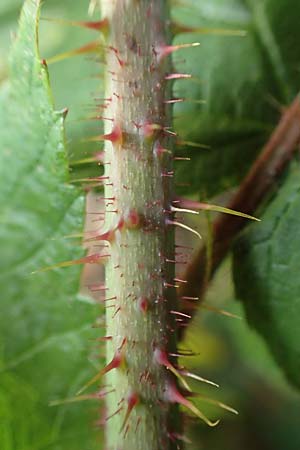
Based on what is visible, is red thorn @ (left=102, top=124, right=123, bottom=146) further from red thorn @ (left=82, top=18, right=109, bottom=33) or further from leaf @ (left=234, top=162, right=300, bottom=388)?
leaf @ (left=234, top=162, right=300, bottom=388)

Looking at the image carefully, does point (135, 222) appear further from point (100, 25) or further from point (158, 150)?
point (100, 25)

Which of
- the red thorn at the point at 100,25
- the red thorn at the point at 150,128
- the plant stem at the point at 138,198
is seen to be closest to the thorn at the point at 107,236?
the plant stem at the point at 138,198

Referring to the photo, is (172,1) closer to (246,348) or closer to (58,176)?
(58,176)

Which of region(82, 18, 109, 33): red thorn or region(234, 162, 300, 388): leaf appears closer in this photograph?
region(82, 18, 109, 33): red thorn

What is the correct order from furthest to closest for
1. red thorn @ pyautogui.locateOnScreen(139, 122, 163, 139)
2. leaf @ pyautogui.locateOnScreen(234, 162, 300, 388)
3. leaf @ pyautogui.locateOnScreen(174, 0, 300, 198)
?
leaf @ pyautogui.locateOnScreen(174, 0, 300, 198) → leaf @ pyautogui.locateOnScreen(234, 162, 300, 388) → red thorn @ pyautogui.locateOnScreen(139, 122, 163, 139)

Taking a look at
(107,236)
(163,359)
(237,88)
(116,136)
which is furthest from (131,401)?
(237,88)

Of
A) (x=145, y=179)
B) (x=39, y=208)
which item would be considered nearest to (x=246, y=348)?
(x=39, y=208)

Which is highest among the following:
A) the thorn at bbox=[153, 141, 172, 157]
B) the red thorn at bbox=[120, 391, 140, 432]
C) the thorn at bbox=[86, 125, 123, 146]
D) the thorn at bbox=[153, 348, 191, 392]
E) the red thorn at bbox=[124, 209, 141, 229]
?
the thorn at bbox=[86, 125, 123, 146]

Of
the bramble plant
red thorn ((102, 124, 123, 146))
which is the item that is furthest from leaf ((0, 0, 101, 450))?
red thorn ((102, 124, 123, 146))
